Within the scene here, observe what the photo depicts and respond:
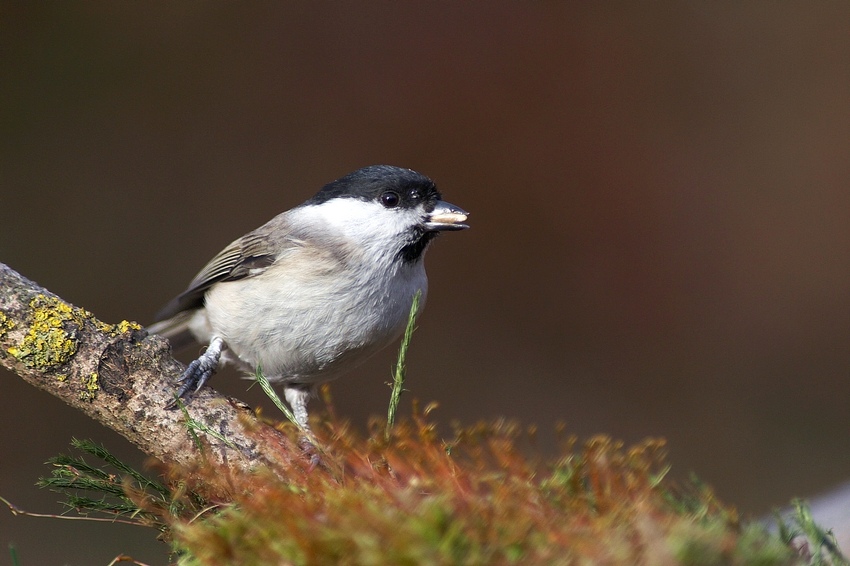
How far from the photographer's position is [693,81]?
12.0 ft

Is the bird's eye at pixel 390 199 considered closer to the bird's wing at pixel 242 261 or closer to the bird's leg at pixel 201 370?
the bird's wing at pixel 242 261

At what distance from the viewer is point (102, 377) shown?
115 centimetres

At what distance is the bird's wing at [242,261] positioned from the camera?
72.7 inches

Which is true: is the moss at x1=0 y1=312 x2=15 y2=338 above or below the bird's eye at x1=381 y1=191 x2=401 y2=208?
above

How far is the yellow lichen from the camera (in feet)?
3.76

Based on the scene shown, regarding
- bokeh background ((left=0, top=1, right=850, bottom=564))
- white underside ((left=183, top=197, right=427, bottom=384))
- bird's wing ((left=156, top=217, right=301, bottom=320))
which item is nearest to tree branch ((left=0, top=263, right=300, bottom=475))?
white underside ((left=183, top=197, right=427, bottom=384))

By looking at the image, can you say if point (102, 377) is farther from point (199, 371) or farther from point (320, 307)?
point (320, 307)

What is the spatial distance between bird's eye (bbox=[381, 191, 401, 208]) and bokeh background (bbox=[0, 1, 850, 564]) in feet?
5.80

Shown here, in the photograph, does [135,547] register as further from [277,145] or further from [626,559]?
[626,559]

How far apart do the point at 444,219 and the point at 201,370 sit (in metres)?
0.66

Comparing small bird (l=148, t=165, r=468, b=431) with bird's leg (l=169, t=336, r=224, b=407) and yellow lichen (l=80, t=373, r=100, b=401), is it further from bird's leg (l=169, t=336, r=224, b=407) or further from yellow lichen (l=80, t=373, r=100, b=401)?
yellow lichen (l=80, t=373, r=100, b=401)

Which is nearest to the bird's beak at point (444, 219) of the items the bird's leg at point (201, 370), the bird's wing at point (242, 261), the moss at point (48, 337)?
the bird's wing at point (242, 261)

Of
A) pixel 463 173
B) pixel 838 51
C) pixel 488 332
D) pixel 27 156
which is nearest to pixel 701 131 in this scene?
pixel 838 51

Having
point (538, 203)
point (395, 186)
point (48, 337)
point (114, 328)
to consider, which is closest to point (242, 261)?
point (395, 186)
